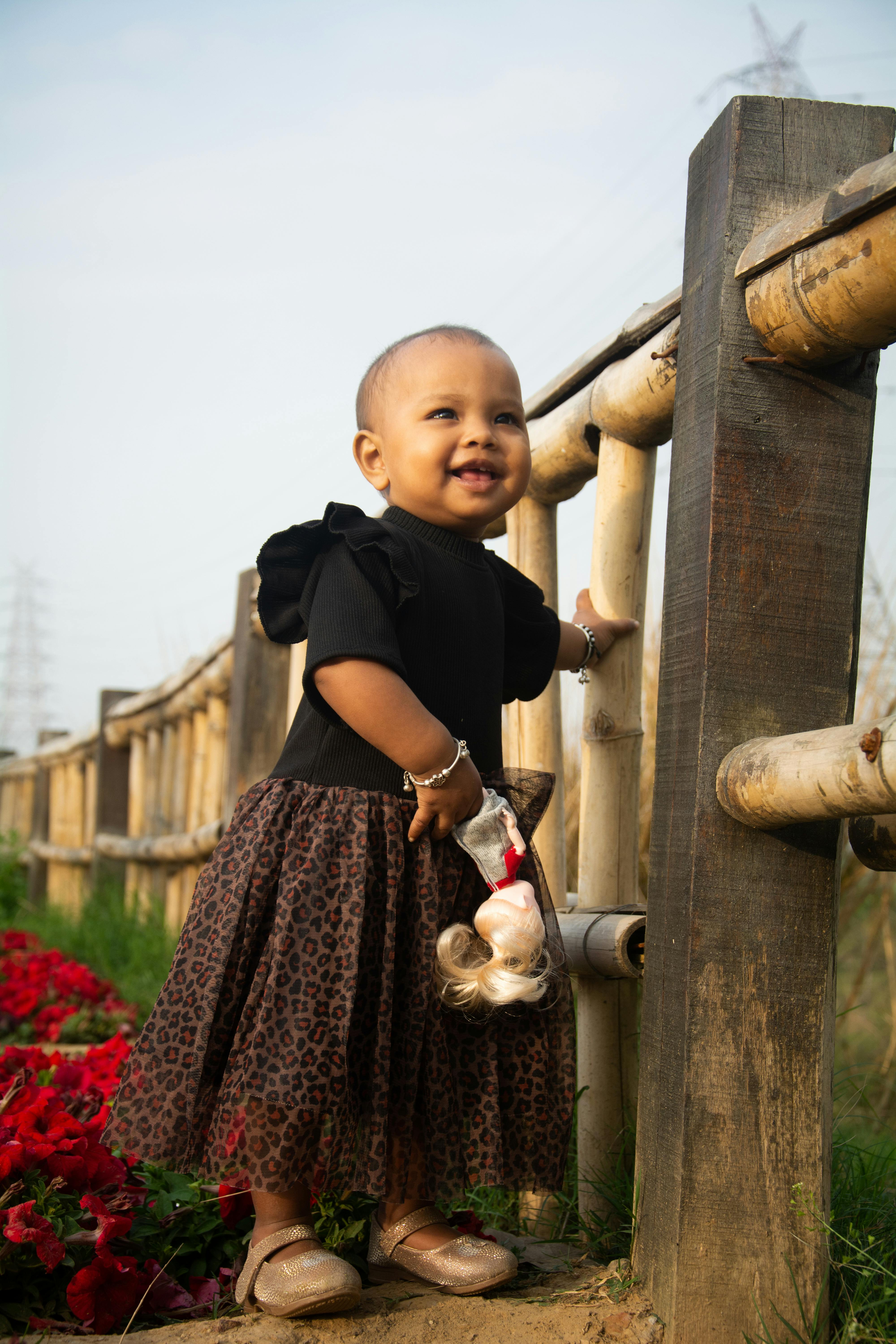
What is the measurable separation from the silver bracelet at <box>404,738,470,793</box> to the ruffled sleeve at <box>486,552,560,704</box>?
410 millimetres

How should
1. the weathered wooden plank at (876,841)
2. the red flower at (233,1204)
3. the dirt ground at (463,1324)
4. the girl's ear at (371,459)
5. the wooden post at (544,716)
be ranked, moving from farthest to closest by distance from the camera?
the wooden post at (544,716), the girl's ear at (371,459), the red flower at (233,1204), the dirt ground at (463,1324), the weathered wooden plank at (876,841)

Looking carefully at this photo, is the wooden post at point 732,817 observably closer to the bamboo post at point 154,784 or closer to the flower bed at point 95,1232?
the flower bed at point 95,1232

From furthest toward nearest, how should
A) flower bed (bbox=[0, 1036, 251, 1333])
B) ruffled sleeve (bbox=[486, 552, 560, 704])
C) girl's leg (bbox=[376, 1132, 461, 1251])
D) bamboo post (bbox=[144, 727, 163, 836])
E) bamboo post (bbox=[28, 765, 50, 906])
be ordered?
bamboo post (bbox=[28, 765, 50, 906]), bamboo post (bbox=[144, 727, 163, 836]), ruffled sleeve (bbox=[486, 552, 560, 704]), girl's leg (bbox=[376, 1132, 461, 1251]), flower bed (bbox=[0, 1036, 251, 1333])

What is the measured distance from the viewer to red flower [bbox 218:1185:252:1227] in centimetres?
176

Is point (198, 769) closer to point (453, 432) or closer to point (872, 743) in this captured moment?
point (453, 432)

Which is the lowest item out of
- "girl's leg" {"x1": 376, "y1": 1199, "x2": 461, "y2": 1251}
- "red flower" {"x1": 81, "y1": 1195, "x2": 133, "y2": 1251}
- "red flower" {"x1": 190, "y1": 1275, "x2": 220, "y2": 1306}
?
"red flower" {"x1": 190, "y1": 1275, "x2": 220, "y2": 1306}

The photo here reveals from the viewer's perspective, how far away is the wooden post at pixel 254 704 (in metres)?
3.69

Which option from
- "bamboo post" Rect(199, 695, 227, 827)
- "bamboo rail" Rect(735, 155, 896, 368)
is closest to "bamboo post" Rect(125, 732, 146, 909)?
"bamboo post" Rect(199, 695, 227, 827)

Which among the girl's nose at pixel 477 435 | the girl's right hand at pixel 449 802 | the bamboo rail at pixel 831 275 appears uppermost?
the bamboo rail at pixel 831 275

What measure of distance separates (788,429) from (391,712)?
68cm

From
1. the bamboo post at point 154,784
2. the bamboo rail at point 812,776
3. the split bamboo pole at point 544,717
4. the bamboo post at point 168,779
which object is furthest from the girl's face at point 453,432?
the bamboo post at point 154,784

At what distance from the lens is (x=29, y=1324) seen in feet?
4.80

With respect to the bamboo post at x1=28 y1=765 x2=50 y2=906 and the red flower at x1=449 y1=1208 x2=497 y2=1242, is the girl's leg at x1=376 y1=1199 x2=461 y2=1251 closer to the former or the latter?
the red flower at x1=449 y1=1208 x2=497 y2=1242

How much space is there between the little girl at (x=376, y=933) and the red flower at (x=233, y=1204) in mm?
95
